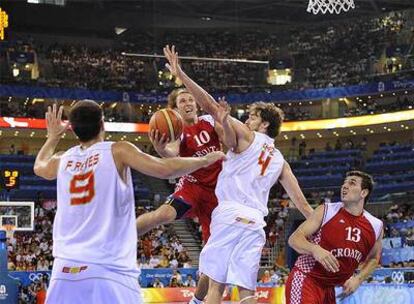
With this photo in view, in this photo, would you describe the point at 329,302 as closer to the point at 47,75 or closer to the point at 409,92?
the point at 409,92

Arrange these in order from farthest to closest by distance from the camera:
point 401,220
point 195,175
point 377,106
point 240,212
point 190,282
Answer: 1. point 377,106
2. point 401,220
3. point 190,282
4. point 195,175
5. point 240,212

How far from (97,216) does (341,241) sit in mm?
3128

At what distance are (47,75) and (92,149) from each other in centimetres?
3904

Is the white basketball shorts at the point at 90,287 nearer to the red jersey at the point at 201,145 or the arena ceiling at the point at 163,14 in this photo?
the red jersey at the point at 201,145

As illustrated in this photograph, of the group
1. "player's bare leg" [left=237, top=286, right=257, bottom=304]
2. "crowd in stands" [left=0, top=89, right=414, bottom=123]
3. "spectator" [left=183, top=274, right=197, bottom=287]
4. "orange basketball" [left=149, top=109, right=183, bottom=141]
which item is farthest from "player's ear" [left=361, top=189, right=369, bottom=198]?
"crowd in stands" [left=0, top=89, right=414, bottom=123]

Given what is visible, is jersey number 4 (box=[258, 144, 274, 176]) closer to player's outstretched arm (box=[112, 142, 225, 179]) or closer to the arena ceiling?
player's outstretched arm (box=[112, 142, 225, 179])

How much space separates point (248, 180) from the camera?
314 inches

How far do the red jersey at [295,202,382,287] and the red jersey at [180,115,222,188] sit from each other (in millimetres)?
1634

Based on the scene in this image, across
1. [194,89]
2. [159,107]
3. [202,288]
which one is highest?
[159,107]

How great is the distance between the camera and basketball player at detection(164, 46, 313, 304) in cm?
783

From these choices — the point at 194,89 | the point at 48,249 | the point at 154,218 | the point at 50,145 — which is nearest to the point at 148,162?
the point at 50,145

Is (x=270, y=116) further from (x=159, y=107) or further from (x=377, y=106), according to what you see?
(x=159, y=107)

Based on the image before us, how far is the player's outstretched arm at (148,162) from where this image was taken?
5.16m

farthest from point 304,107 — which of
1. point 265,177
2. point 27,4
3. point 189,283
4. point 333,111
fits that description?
point 265,177
